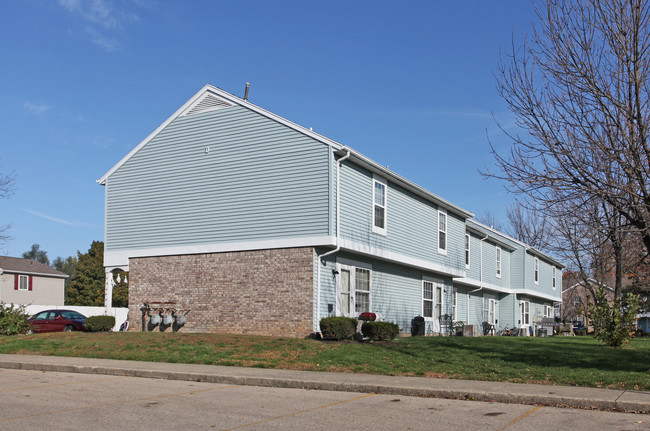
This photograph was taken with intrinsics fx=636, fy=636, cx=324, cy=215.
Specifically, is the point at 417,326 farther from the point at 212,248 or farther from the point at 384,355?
the point at 384,355

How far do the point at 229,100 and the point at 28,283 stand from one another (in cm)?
3763

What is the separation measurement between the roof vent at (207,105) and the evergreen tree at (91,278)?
42.0 m

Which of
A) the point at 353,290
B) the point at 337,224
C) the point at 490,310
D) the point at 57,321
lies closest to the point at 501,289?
the point at 490,310

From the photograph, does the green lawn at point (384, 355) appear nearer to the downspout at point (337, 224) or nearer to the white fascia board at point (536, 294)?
the downspout at point (337, 224)

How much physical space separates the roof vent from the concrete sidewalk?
992 centimetres

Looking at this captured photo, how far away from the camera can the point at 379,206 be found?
22688 millimetres

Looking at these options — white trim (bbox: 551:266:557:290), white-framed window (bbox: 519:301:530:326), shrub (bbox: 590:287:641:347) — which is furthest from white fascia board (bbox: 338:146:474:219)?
white trim (bbox: 551:266:557:290)

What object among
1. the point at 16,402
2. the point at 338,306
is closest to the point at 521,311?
the point at 338,306

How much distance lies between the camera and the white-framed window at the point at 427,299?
2783cm

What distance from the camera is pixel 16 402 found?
957cm

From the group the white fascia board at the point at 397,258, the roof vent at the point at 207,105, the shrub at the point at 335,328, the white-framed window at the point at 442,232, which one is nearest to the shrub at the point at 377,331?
the shrub at the point at 335,328

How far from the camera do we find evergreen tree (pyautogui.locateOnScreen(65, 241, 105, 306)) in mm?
60969

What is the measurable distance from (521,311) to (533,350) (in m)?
28.7

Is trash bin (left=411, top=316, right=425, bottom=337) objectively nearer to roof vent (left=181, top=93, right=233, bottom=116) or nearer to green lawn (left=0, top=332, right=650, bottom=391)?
green lawn (left=0, top=332, right=650, bottom=391)
